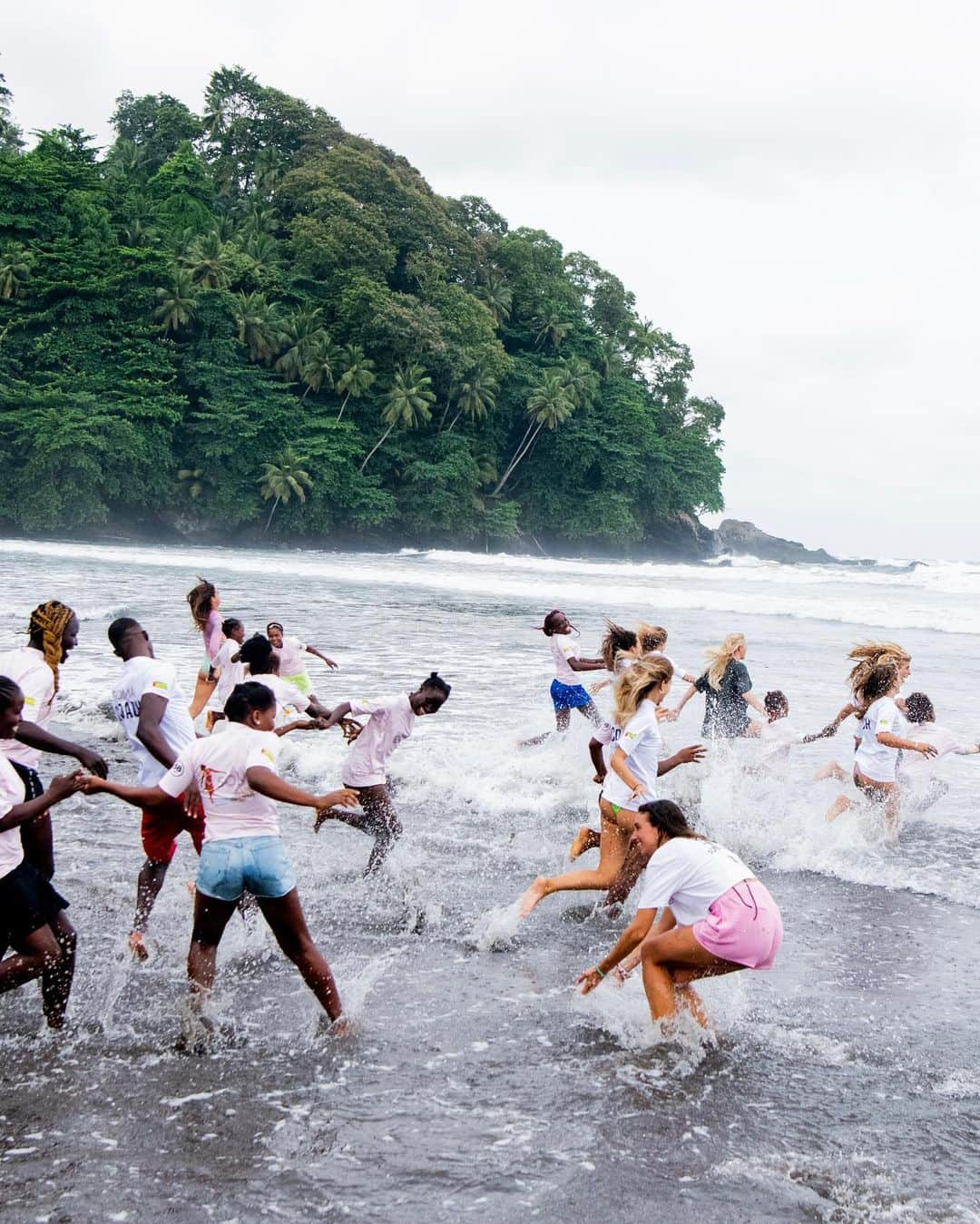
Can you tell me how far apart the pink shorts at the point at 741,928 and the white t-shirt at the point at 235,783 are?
1.82m

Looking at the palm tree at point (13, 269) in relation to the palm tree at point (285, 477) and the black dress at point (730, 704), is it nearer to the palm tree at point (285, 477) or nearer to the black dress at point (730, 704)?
the palm tree at point (285, 477)

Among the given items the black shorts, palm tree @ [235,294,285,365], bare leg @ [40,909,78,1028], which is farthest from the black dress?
palm tree @ [235,294,285,365]

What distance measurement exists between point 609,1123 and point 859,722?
16.3 ft

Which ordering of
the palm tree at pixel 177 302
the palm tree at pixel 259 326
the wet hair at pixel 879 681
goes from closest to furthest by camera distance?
the wet hair at pixel 879 681
the palm tree at pixel 177 302
the palm tree at pixel 259 326

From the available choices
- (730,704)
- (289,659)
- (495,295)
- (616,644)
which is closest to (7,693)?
(616,644)

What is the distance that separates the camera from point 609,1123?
4145 mm

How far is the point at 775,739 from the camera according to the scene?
952cm

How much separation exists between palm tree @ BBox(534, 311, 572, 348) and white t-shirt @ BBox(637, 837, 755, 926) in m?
58.5

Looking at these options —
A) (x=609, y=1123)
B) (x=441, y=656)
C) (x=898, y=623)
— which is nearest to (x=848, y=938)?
(x=609, y=1123)

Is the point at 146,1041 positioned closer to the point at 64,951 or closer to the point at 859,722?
the point at 64,951

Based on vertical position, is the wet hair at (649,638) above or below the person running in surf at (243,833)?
above

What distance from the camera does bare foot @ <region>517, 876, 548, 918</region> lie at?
230 inches

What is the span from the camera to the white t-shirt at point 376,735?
257 inches

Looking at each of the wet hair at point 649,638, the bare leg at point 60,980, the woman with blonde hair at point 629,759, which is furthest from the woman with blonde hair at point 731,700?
the bare leg at point 60,980
